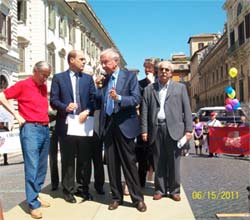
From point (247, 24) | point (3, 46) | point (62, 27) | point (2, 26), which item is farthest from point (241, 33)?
point (3, 46)

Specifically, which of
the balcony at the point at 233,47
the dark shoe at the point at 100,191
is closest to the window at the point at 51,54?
the balcony at the point at 233,47

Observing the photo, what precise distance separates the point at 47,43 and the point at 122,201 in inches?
1258

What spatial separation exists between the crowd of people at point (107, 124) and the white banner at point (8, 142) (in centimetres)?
741

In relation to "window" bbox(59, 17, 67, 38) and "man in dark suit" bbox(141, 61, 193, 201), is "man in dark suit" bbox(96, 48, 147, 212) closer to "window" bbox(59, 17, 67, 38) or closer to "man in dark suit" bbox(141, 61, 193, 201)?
"man in dark suit" bbox(141, 61, 193, 201)

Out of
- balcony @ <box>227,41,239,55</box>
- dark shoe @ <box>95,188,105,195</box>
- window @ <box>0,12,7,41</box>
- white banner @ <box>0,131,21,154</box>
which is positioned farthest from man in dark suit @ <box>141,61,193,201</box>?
balcony @ <box>227,41,239,55</box>

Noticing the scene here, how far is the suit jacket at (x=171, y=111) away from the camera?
19.1ft

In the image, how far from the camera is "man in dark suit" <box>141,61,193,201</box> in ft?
19.2

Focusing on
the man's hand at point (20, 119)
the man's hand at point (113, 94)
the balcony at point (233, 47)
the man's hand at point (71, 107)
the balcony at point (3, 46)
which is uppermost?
the balcony at point (233, 47)

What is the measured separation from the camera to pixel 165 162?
603cm

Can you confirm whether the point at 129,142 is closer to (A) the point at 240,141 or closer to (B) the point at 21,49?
(A) the point at 240,141

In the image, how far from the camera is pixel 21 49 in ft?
109

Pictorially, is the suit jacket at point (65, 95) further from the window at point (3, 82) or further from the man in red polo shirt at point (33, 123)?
the window at point (3, 82)

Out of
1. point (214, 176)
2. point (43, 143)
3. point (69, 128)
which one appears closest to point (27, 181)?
point (43, 143)

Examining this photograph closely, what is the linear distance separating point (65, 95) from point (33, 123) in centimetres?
65
